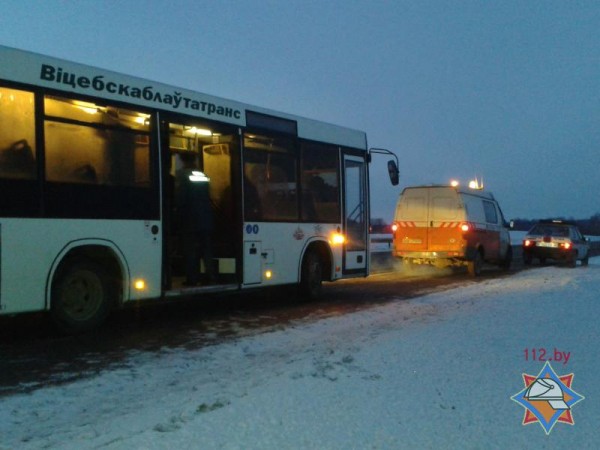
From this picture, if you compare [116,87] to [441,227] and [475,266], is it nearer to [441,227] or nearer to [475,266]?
[441,227]

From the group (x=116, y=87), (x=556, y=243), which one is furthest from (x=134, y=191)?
(x=556, y=243)

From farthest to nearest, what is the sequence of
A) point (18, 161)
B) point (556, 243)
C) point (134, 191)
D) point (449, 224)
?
1. point (556, 243)
2. point (449, 224)
3. point (134, 191)
4. point (18, 161)

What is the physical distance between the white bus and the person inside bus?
0.35 ft

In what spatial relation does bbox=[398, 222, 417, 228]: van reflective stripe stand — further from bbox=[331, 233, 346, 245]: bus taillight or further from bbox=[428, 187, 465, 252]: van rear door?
bbox=[331, 233, 346, 245]: bus taillight

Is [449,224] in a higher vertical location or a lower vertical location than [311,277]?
higher

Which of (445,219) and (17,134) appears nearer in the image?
(17,134)

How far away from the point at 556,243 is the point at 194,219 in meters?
18.0

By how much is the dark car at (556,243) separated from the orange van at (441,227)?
5.87 meters

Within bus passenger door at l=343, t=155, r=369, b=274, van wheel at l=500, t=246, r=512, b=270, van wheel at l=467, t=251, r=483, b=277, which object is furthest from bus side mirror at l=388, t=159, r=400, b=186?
van wheel at l=500, t=246, r=512, b=270

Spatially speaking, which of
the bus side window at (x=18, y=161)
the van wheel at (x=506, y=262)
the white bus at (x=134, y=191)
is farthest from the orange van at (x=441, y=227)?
the bus side window at (x=18, y=161)

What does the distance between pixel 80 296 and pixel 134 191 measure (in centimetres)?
149

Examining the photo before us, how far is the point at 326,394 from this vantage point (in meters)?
5.15

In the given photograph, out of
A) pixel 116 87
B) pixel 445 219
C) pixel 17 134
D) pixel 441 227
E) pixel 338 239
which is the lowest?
pixel 338 239

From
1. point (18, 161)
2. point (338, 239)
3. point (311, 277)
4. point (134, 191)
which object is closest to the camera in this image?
point (18, 161)
